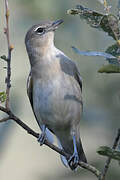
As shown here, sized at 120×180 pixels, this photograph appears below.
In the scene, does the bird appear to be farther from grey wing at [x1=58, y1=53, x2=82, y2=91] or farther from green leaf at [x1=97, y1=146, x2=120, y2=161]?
green leaf at [x1=97, y1=146, x2=120, y2=161]

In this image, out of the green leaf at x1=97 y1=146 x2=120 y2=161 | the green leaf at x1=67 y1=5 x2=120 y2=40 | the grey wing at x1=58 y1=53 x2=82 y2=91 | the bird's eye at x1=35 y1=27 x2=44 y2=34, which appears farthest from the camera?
the bird's eye at x1=35 y1=27 x2=44 y2=34

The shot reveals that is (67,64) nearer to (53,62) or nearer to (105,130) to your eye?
(53,62)

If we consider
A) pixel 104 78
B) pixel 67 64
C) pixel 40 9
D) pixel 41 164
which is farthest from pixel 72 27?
pixel 41 164

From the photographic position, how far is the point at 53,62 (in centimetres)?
447

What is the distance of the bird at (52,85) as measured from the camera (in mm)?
4379

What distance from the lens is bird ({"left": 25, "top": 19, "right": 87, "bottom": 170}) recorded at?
14.4 feet

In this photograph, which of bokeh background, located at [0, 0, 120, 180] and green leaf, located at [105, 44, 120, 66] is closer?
green leaf, located at [105, 44, 120, 66]

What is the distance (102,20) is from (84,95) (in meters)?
3.08

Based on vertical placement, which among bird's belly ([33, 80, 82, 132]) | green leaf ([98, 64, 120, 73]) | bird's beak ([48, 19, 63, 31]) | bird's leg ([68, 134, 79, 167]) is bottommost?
bird's leg ([68, 134, 79, 167])

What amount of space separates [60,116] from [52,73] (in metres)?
0.47

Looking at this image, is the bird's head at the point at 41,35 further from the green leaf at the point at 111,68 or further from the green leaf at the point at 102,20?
the green leaf at the point at 111,68

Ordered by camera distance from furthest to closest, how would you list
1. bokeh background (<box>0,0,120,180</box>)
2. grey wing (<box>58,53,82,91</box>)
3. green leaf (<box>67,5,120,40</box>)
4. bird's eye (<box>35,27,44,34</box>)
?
bokeh background (<box>0,0,120,180</box>) → bird's eye (<box>35,27,44,34</box>) → grey wing (<box>58,53,82,91</box>) → green leaf (<box>67,5,120,40</box>)

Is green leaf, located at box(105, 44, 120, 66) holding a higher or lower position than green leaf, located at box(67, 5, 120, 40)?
lower

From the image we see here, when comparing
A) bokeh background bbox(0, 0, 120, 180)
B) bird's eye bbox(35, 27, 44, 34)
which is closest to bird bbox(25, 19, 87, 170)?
bird's eye bbox(35, 27, 44, 34)
